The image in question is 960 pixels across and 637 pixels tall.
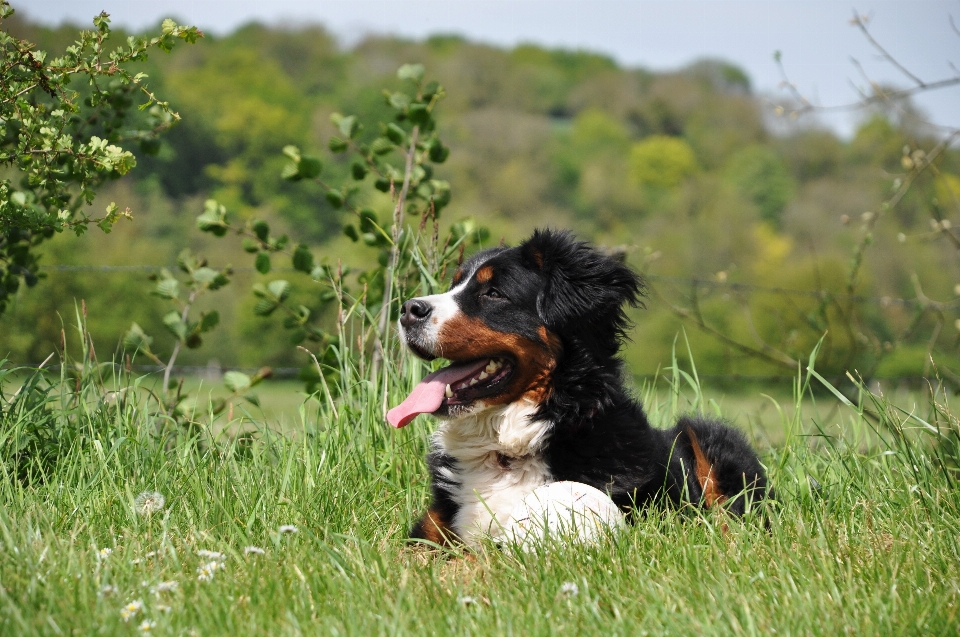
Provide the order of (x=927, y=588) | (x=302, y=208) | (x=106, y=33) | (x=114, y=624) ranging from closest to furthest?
(x=114, y=624) < (x=927, y=588) < (x=106, y=33) < (x=302, y=208)

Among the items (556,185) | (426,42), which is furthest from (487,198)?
(426,42)

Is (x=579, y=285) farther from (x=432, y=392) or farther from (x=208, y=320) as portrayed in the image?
(x=208, y=320)

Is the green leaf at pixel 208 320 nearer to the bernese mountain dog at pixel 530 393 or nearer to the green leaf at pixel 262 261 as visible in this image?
the green leaf at pixel 262 261

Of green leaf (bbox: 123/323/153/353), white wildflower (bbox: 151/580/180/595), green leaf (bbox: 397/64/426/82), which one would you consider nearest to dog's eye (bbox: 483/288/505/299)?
white wildflower (bbox: 151/580/180/595)

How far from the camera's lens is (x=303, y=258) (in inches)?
185

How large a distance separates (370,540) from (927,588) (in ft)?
5.54

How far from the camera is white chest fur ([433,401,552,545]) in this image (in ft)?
10.6

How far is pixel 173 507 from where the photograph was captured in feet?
10.0

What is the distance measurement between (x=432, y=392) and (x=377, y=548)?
1.96 ft

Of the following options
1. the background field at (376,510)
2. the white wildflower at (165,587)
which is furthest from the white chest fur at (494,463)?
the white wildflower at (165,587)

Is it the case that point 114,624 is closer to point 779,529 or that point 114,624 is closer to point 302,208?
point 779,529

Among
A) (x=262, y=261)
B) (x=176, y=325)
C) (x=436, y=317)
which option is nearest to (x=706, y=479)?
(x=436, y=317)

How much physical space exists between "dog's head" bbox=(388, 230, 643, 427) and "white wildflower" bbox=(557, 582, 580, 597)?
986 mm

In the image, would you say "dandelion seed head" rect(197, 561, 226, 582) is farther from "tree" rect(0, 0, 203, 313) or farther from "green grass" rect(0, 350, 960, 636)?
"tree" rect(0, 0, 203, 313)
